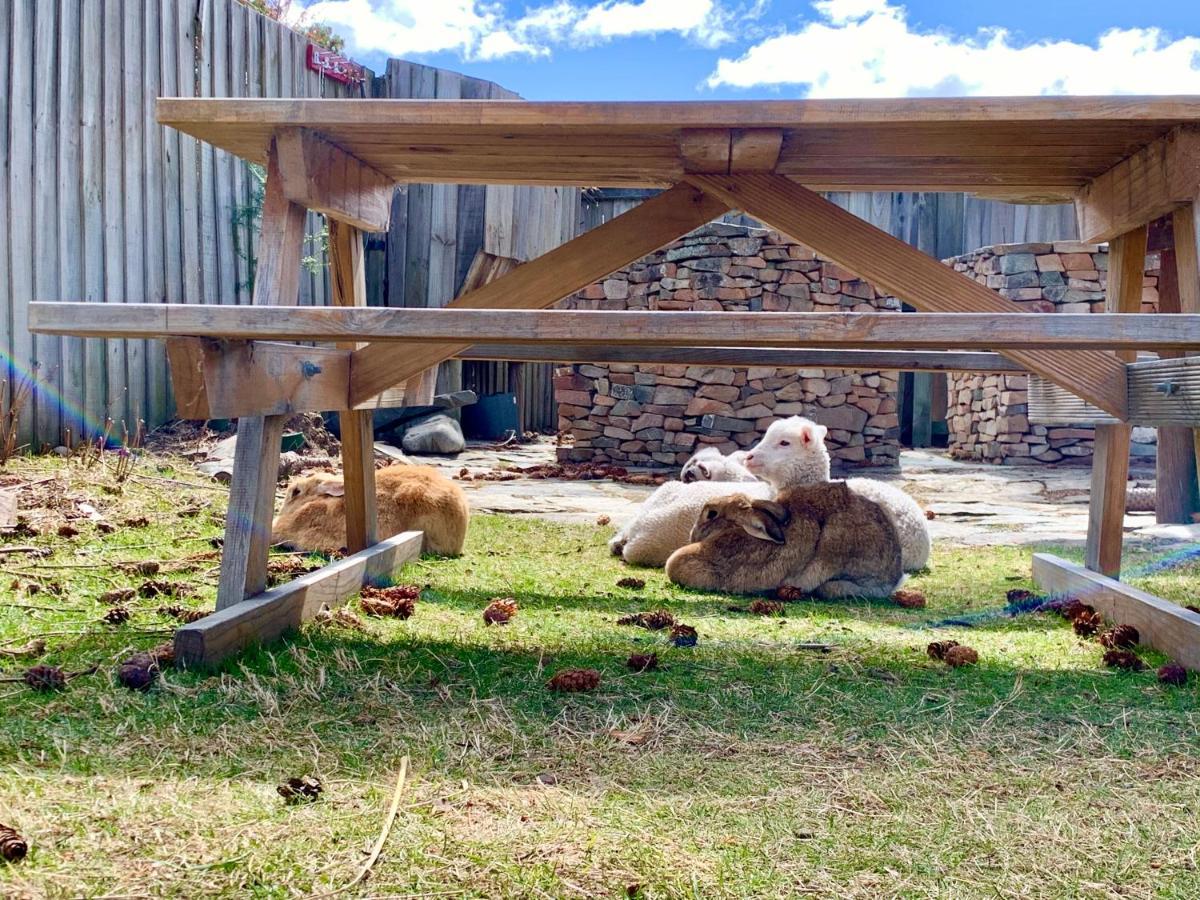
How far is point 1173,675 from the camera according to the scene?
320 cm

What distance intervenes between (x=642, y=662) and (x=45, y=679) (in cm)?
173

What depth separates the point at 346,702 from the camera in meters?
2.83

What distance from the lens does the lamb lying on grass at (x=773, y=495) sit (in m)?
5.53

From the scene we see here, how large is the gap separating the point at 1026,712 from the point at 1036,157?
7.23ft

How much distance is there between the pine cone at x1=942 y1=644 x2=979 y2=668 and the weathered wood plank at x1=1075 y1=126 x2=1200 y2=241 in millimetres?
1730

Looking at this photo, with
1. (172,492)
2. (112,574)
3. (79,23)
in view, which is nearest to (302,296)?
(79,23)

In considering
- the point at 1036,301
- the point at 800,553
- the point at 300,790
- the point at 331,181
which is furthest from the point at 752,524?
the point at 1036,301

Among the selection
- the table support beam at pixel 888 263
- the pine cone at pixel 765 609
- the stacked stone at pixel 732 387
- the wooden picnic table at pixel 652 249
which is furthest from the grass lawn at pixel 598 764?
the stacked stone at pixel 732 387

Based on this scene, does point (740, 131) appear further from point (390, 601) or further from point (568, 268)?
point (390, 601)

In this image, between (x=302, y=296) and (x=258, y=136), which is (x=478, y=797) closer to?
(x=258, y=136)

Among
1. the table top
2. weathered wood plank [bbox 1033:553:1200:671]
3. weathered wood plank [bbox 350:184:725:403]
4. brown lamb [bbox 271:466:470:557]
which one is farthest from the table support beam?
brown lamb [bbox 271:466:470:557]

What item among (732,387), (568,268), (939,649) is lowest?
(939,649)

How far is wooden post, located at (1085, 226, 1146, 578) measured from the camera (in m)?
4.21

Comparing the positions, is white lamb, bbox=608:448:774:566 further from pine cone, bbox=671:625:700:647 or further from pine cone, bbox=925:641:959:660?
pine cone, bbox=925:641:959:660
